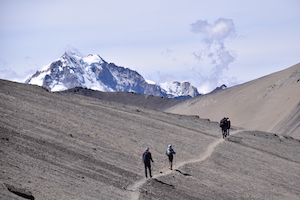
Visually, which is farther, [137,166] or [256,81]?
[256,81]

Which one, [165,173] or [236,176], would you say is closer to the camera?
[165,173]

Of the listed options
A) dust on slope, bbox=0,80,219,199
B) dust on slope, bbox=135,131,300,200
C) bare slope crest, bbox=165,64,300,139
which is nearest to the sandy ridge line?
dust on slope, bbox=135,131,300,200

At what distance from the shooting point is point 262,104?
393 ft

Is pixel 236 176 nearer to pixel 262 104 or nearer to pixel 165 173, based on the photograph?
pixel 165 173

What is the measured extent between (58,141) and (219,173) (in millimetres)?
10423

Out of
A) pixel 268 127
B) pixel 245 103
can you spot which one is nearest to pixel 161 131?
pixel 268 127

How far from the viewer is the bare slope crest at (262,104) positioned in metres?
94.1

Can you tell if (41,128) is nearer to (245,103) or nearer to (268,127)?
(268,127)

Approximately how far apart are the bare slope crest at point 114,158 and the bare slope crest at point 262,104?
1441 inches

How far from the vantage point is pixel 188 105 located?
16088 cm

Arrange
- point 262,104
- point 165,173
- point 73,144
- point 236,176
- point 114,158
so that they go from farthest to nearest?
1. point 262,104
2. point 236,176
3. point 73,144
4. point 114,158
5. point 165,173

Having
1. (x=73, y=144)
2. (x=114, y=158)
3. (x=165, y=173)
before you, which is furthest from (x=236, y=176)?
(x=73, y=144)

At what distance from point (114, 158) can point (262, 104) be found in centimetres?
9218

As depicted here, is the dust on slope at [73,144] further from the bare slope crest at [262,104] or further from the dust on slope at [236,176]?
the bare slope crest at [262,104]
